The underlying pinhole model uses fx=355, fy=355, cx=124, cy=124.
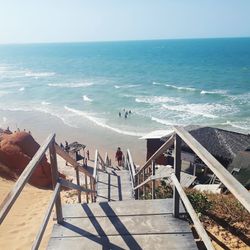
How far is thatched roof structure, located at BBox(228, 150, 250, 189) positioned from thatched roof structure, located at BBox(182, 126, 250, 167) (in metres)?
1.24

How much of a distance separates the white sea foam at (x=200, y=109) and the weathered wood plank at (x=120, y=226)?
3610 centimetres

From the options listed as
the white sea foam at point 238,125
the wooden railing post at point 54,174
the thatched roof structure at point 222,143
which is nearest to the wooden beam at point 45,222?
the wooden railing post at point 54,174

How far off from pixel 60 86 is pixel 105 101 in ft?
62.2

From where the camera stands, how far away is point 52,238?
358 cm

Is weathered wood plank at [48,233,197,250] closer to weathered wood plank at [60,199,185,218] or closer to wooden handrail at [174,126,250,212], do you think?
weathered wood plank at [60,199,185,218]

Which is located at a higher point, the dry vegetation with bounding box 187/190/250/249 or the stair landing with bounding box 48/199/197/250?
the stair landing with bounding box 48/199/197/250

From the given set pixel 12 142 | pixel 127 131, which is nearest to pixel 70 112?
pixel 127 131

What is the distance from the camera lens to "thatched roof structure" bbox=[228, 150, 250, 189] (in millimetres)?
14586

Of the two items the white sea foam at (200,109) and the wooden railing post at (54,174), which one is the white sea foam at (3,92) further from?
the wooden railing post at (54,174)

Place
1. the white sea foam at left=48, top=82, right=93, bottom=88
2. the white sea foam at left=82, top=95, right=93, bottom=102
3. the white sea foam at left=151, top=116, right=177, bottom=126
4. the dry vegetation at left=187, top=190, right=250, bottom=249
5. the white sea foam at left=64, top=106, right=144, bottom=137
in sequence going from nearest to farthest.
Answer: the dry vegetation at left=187, top=190, right=250, bottom=249
the white sea foam at left=64, top=106, right=144, bottom=137
the white sea foam at left=151, top=116, right=177, bottom=126
the white sea foam at left=82, top=95, right=93, bottom=102
the white sea foam at left=48, top=82, right=93, bottom=88

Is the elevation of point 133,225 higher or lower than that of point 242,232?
higher

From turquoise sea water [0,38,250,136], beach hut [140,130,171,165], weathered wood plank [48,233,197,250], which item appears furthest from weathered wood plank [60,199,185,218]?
turquoise sea water [0,38,250,136]

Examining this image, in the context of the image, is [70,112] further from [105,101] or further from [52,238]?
[52,238]

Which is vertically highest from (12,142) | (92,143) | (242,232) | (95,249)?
(95,249)
